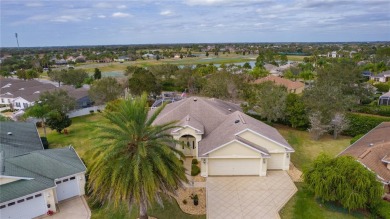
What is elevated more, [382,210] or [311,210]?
[382,210]

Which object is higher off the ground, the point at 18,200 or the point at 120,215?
the point at 18,200

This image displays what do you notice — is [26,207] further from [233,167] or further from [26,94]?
[26,94]

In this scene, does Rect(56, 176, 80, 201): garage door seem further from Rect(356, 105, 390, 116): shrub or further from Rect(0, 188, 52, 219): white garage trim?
Rect(356, 105, 390, 116): shrub

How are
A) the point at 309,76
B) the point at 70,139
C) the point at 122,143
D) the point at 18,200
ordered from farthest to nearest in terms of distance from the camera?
the point at 309,76, the point at 70,139, the point at 18,200, the point at 122,143

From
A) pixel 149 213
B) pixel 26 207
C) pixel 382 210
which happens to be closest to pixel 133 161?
pixel 149 213

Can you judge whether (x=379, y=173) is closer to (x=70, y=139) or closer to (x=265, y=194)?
(x=265, y=194)

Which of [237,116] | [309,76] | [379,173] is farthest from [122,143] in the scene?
[309,76]

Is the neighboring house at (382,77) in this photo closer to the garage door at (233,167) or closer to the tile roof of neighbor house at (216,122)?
the tile roof of neighbor house at (216,122)
